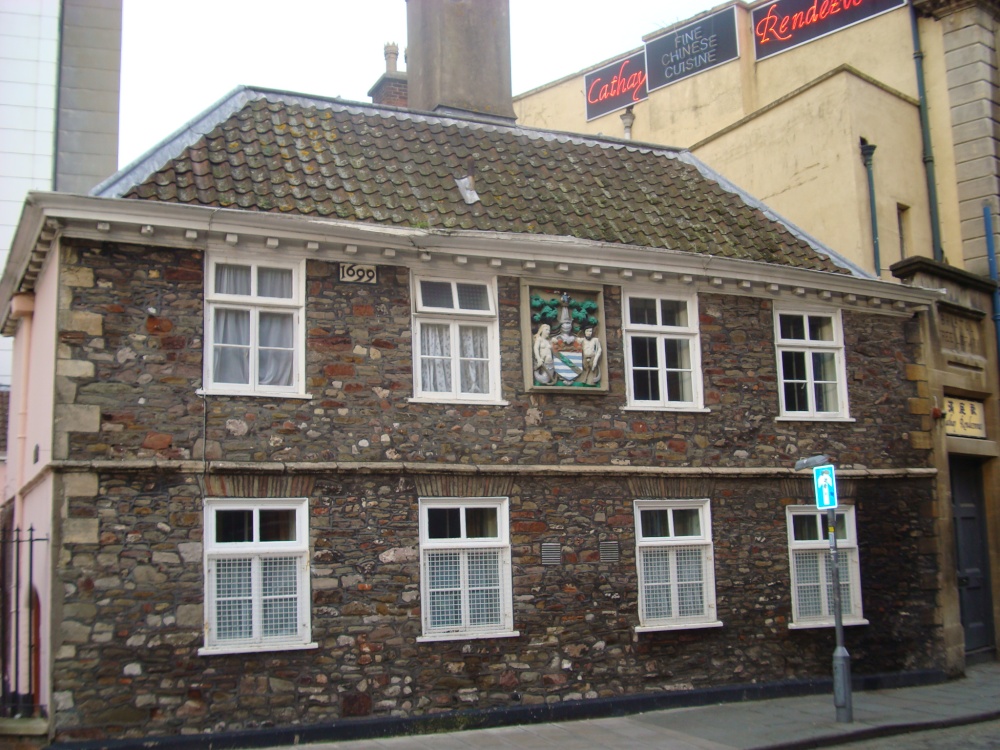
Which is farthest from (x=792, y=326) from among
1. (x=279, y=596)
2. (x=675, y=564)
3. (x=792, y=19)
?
(x=792, y=19)

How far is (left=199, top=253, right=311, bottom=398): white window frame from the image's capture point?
12.6 metres

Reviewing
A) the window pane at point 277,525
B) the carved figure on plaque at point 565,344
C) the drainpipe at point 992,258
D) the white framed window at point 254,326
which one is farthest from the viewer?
the drainpipe at point 992,258

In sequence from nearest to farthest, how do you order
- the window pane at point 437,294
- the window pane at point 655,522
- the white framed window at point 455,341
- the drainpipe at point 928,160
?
1. the white framed window at point 455,341
2. the window pane at point 437,294
3. the window pane at point 655,522
4. the drainpipe at point 928,160

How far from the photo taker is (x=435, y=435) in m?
13.5

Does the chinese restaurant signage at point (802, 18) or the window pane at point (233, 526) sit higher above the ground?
the chinese restaurant signage at point (802, 18)

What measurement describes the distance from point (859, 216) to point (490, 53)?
675cm

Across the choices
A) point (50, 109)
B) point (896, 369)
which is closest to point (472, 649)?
point (896, 369)

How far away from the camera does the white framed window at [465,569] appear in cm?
1327

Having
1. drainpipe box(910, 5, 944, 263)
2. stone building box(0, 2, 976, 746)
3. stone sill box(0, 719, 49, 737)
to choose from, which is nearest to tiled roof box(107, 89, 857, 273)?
stone building box(0, 2, 976, 746)

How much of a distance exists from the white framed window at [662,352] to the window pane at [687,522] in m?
1.42

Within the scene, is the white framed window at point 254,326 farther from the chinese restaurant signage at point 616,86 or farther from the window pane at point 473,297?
the chinese restaurant signage at point 616,86

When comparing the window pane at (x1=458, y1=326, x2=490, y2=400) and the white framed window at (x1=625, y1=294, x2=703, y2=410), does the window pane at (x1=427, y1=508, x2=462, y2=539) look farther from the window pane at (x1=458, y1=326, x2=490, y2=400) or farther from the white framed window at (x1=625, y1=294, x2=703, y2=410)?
the white framed window at (x1=625, y1=294, x2=703, y2=410)

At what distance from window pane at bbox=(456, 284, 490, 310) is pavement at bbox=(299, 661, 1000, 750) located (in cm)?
522

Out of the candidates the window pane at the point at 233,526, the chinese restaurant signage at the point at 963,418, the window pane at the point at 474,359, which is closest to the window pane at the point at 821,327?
the chinese restaurant signage at the point at 963,418
